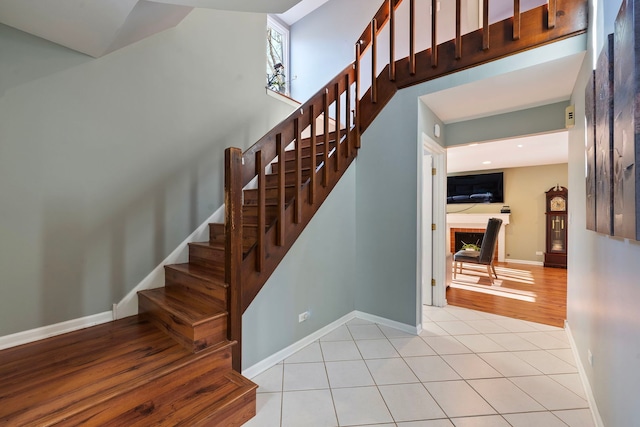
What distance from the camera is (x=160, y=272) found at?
2393 millimetres

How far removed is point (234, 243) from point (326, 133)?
1.37 meters

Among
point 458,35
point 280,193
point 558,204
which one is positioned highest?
point 458,35

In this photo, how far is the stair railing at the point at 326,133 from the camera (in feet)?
5.67

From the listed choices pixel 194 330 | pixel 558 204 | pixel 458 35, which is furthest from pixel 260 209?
pixel 558 204

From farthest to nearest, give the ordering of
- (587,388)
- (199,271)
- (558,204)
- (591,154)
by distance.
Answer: (558,204) → (199,271) → (587,388) → (591,154)

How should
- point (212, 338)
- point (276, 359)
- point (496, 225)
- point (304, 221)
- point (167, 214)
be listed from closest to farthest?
point (212, 338)
point (276, 359)
point (304, 221)
point (167, 214)
point (496, 225)

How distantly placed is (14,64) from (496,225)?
18.9 ft

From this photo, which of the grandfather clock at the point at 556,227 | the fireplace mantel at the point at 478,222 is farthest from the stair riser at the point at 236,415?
the grandfather clock at the point at 556,227

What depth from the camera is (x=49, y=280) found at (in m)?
1.85

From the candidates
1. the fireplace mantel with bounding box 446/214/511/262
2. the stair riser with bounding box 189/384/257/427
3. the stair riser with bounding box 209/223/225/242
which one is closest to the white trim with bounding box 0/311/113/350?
the stair riser with bounding box 209/223/225/242

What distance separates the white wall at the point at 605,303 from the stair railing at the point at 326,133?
0.42 metres

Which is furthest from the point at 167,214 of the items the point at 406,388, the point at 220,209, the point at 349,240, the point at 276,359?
the point at 406,388

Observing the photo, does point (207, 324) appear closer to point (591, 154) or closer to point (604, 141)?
point (604, 141)

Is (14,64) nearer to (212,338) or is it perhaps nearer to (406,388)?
→ (212,338)
